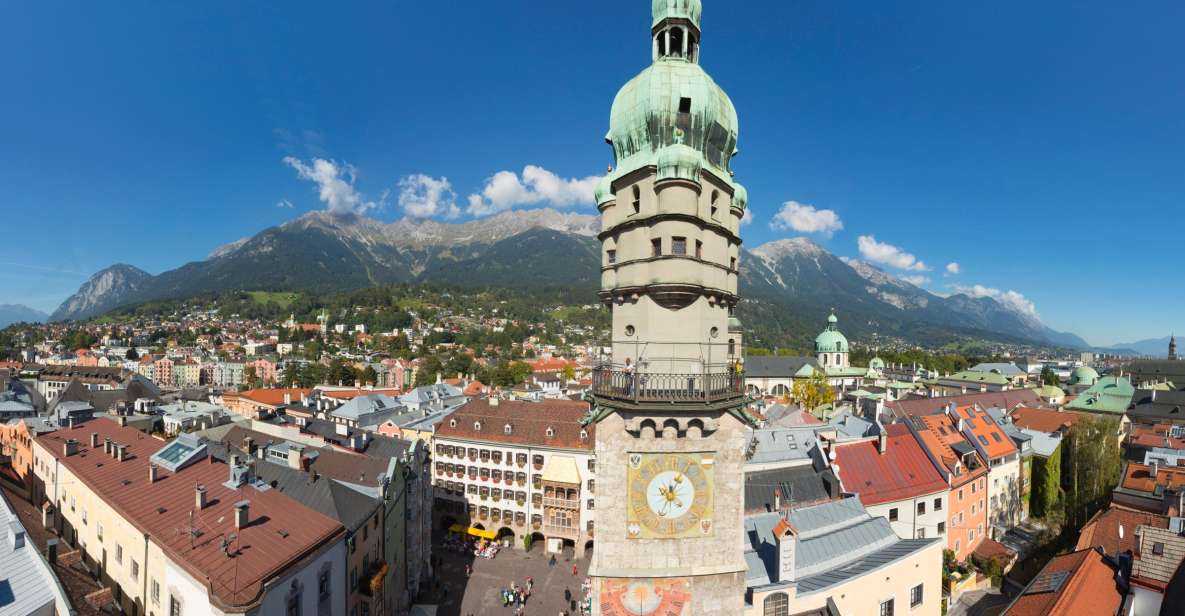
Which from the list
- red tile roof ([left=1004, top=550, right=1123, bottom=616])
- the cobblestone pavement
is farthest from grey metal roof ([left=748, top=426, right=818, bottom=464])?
the cobblestone pavement

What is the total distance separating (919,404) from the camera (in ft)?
172

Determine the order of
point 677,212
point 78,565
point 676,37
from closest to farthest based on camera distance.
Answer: point 677,212
point 676,37
point 78,565

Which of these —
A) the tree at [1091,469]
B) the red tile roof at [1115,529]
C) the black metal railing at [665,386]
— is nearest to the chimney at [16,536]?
A: the black metal railing at [665,386]

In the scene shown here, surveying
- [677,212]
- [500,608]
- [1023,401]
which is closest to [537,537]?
[500,608]

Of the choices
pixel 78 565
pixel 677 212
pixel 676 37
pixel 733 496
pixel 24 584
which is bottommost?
pixel 78 565

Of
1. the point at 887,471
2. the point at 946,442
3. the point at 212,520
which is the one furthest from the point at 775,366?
the point at 212,520

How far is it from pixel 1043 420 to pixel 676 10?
67.1m

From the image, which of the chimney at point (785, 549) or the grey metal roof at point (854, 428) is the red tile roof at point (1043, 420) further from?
the chimney at point (785, 549)

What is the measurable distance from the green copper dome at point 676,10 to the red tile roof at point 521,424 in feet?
104

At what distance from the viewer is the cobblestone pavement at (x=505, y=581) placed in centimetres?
3203

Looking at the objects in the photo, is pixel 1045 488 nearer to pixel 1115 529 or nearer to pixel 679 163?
pixel 1115 529

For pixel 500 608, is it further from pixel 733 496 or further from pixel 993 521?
pixel 993 521

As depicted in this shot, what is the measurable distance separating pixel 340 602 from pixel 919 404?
5315 centimetres

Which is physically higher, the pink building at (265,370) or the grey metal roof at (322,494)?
the grey metal roof at (322,494)
